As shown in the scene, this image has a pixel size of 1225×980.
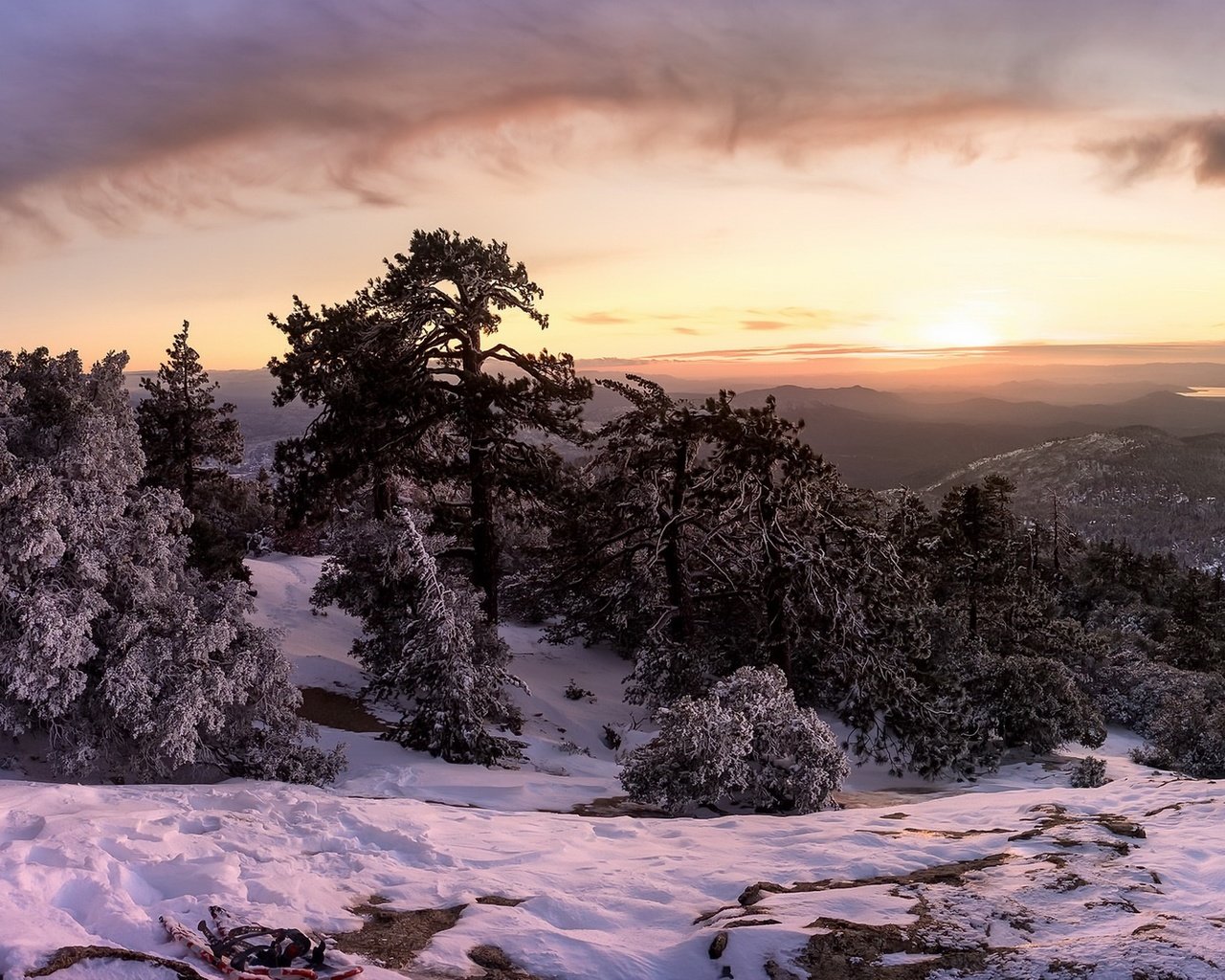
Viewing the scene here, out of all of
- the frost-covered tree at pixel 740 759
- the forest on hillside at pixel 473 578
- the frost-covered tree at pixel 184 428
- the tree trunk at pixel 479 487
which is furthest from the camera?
the frost-covered tree at pixel 184 428

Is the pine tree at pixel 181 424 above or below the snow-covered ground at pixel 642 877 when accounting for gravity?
above

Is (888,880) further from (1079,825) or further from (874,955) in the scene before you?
(1079,825)

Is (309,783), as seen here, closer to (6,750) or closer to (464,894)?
(6,750)

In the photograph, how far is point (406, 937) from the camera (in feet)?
21.0

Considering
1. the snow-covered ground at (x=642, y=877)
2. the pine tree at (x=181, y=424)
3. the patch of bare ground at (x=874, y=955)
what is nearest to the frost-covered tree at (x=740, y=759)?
the snow-covered ground at (x=642, y=877)

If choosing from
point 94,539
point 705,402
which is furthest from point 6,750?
point 705,402

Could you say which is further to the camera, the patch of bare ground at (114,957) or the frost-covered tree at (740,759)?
the frost-covered tree at (740,759)

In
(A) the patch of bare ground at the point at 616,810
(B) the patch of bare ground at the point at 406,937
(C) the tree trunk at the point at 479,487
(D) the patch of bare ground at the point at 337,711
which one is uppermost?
(C) the tree trunk at the point at 479,487

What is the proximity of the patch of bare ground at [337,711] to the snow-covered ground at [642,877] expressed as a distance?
415 cm

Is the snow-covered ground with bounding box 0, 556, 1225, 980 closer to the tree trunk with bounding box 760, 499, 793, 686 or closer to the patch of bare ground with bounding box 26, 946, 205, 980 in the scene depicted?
the patch of bare ground with bounding box 26, 946, 205, 980

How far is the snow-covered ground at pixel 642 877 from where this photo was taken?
5.95m

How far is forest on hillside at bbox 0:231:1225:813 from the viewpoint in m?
10.9

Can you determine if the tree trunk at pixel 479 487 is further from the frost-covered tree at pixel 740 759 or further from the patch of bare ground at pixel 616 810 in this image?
the frost-covered tree at pixel 740 759

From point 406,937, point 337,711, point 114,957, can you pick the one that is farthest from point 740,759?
point 337,711
